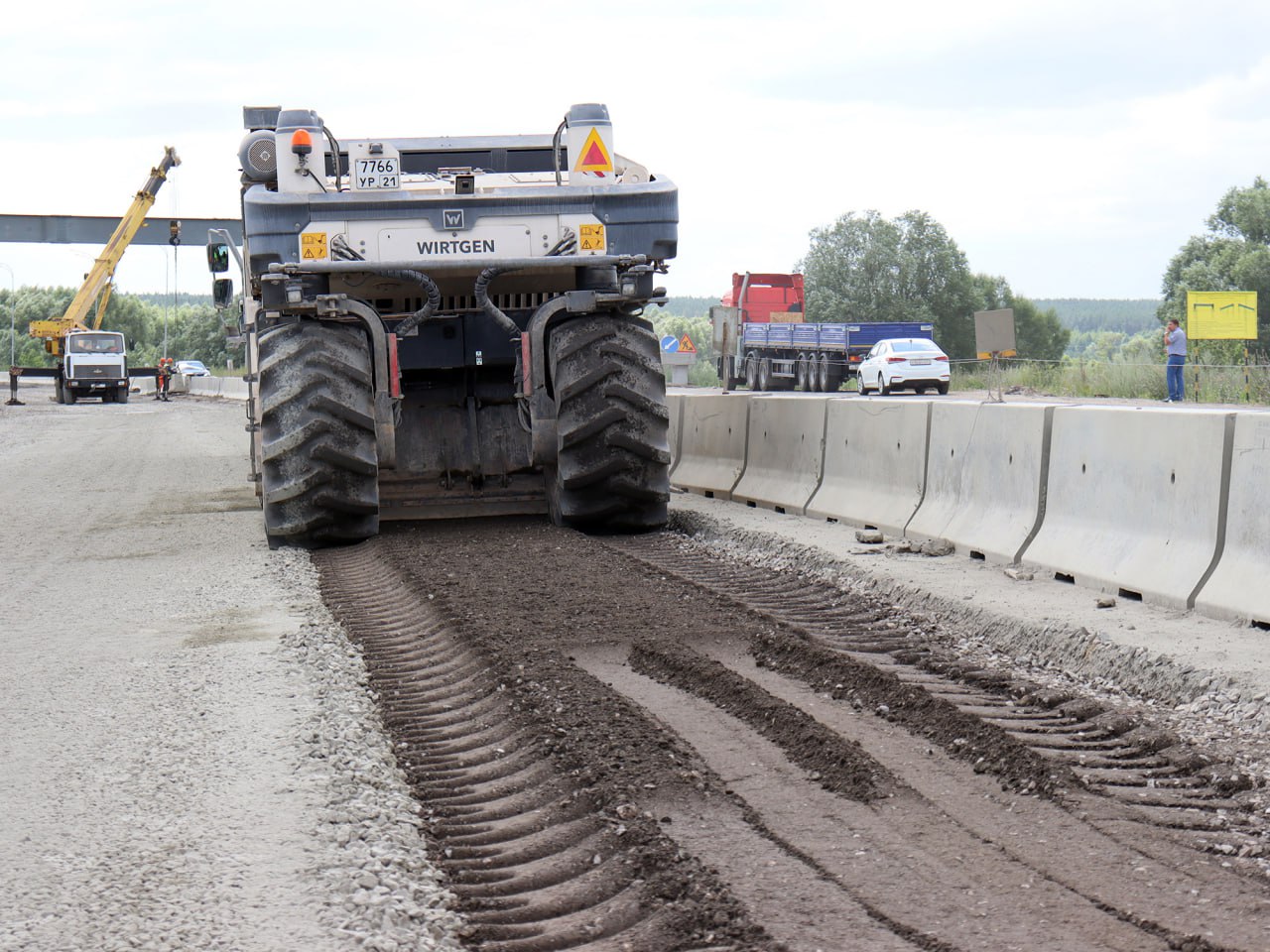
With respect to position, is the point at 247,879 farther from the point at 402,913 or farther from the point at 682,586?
the point at 682,586

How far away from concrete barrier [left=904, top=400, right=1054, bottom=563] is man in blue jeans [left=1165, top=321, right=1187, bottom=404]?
21.0m

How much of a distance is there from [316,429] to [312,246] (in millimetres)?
1419

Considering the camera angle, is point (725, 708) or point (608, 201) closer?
point (725, 708)

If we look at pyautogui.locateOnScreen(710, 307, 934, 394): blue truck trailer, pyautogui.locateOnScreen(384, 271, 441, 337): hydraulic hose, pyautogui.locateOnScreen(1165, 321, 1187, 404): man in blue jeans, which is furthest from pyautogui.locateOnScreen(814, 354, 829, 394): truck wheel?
pyautogui.locateOnScreen(384, 271, 441, 337): hydraulic hose

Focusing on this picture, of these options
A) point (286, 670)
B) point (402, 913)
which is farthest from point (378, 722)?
point (402, 913)

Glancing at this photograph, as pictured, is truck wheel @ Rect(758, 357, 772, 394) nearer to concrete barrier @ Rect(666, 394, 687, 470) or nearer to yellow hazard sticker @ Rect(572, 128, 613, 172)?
concrete barrier @ Rect(666, 394, 687, 470)

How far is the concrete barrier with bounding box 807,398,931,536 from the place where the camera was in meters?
11.1

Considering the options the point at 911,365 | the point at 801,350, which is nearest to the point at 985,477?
the point at 911,365

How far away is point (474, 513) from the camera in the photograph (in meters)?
12.5

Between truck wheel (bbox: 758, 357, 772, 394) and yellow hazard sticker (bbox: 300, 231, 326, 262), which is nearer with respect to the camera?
yellow hazard sticker (bbox: 300, 231, 326, 262)

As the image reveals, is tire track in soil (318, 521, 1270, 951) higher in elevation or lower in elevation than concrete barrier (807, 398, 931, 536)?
lower

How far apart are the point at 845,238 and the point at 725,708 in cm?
8568

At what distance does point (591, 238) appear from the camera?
11.5 metres

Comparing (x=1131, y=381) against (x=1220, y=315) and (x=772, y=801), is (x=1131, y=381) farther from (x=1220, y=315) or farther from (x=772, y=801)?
(x=772, y=801)
